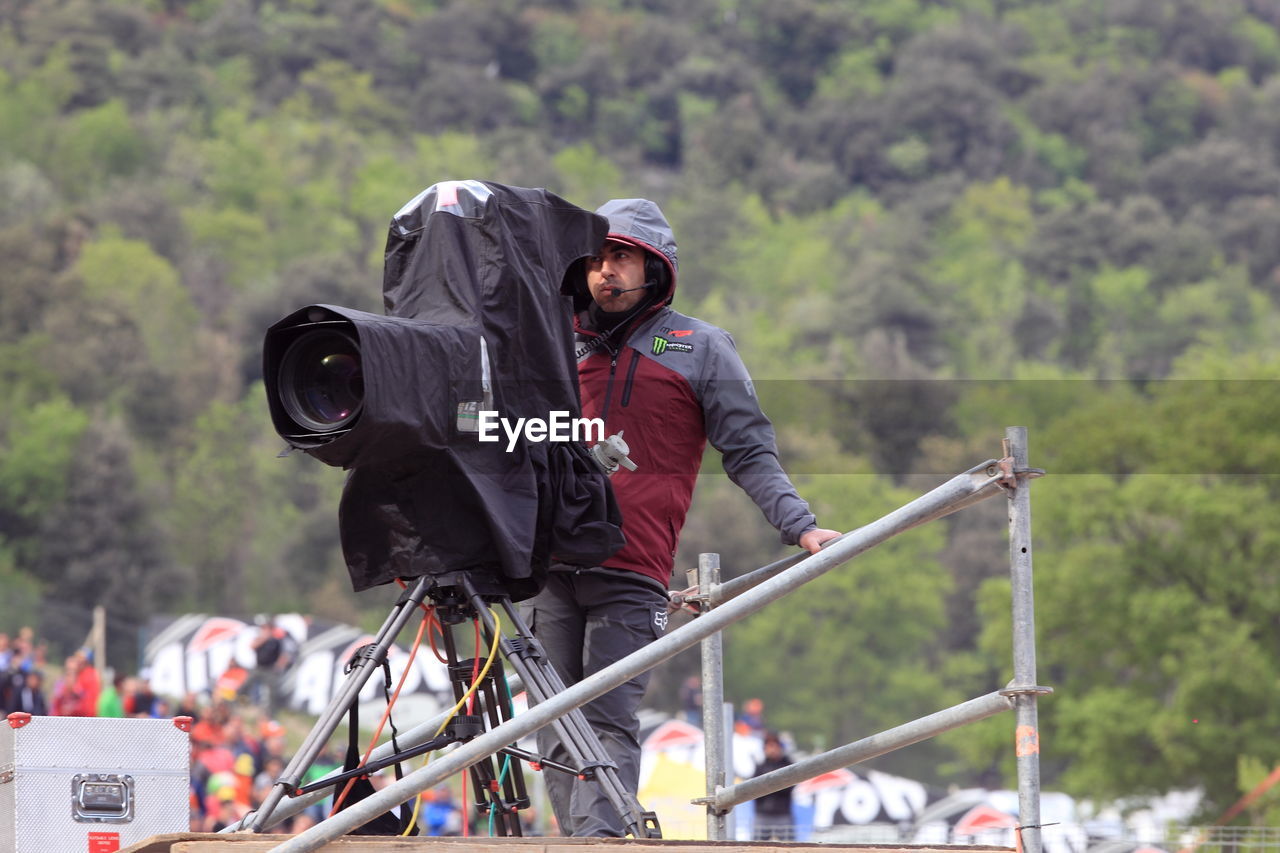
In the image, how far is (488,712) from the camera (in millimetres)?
4816

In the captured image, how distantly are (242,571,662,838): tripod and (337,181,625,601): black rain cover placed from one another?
0.07 meters

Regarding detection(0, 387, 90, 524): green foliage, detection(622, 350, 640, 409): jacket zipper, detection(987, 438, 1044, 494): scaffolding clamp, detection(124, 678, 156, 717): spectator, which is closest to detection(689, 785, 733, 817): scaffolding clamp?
detection(622, 350, 640, 409): jacket zipper

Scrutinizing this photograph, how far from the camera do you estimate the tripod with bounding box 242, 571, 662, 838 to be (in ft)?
14.7

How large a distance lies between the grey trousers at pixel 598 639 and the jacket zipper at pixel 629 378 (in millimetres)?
498

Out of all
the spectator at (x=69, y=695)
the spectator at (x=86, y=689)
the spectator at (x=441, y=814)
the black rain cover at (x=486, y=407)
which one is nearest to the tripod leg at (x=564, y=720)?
the black rain cover at (x=486, y=407)

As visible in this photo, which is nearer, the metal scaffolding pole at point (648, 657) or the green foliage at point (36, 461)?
the metal scaffolding pole at point (648, 657)

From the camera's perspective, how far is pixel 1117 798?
1578 inches

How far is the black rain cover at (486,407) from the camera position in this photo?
183 inches

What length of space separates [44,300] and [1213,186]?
70.5 meters

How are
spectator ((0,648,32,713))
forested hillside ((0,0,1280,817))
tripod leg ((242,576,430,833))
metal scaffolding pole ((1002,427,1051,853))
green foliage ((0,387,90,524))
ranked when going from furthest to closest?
green foliage ((0,387,90,524)), forested hillside ((0,0,1280,817)), spectator ((0,648,32,713)), tripod leg ((242,576,430,833)), metal scaffolding pole ((1002,427,1051,853))

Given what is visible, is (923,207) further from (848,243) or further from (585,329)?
(585,329)

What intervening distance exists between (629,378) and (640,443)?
0.19 meters

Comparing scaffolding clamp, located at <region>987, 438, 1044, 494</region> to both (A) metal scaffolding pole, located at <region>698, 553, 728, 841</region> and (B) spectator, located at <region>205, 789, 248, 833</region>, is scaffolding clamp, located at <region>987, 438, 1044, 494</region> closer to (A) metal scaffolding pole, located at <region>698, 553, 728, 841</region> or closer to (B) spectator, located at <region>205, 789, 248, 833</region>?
(A) metal scaffolding pole, located at <region>698, 553, 728, 841</region>

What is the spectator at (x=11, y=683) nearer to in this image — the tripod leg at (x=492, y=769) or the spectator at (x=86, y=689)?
the spectator at (x=86, y=689)
